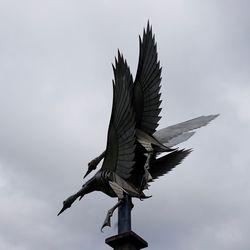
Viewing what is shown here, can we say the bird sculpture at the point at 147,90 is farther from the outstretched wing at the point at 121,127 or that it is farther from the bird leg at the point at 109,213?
the bird leg at the point at 109,213

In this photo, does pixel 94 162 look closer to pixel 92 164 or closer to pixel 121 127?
pixel 92 164

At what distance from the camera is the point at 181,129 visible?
14.9 metres

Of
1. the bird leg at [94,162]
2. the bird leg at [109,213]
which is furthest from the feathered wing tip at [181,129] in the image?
the bird leg at [109,213]

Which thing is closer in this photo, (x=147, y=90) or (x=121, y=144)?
(x=121, y=144)

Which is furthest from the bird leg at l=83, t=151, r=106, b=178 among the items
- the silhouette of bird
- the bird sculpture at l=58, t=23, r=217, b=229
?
the silhouette of bird

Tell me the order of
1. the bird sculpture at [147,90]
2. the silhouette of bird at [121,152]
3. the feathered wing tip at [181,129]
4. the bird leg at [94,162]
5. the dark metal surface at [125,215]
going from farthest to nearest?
the feathered wing tip at [181,129] → the bird leg at [94,162] → the bird sculpture at [147,90] → the silhouette of bird at [121,152] → the dark metal surface at [125,215]

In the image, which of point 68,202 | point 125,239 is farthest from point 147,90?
point 125,239

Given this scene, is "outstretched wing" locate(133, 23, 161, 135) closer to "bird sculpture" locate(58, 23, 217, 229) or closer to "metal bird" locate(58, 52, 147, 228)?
"bird sculpture" locate(58, 23, 217, 229)

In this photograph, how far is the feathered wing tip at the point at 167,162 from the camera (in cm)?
1389

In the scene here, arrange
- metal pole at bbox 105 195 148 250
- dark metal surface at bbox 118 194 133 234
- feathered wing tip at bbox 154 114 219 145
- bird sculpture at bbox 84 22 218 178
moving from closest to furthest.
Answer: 1. metal pole at bbox 105 195 148 250
2. dark metal surface at bbox 118 194 133 234
3. bird sculpture at bbox 84 22 218 178
4. feathered wing tip at bbox 154 114 219 145

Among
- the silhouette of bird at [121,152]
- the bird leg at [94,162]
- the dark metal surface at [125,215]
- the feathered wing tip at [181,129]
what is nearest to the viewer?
the dark metal surface at [125,215]

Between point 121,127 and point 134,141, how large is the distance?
44 cm

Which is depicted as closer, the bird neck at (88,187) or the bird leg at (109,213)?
the bird leg at (109,213)

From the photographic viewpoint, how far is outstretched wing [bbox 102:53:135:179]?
502 inches
